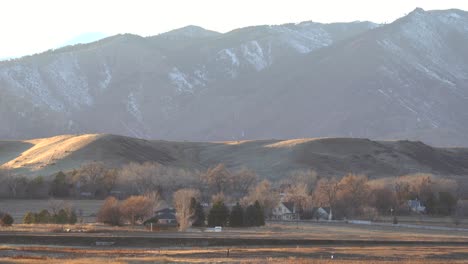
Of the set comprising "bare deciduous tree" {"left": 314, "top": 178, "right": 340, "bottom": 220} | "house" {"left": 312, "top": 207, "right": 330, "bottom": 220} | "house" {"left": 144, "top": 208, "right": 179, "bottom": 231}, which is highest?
"bare deciduous tree" {"left": 314, "top": 178, "right": 340, "bottom": 220}

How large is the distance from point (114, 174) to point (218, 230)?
213ft

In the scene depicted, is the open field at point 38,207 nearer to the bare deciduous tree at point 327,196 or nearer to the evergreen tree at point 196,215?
the evergreen tree at point 196,215

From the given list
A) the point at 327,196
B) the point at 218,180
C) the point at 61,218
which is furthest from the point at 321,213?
the point at 61,218

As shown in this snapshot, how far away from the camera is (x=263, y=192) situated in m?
131

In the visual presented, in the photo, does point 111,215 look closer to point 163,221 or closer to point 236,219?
point 163,221

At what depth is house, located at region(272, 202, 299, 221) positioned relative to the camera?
129 m

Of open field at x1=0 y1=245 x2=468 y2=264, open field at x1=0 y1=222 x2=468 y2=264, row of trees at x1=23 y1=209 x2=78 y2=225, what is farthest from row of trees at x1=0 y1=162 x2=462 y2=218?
open field at x1=0 y1=245 x2=468 y2=264

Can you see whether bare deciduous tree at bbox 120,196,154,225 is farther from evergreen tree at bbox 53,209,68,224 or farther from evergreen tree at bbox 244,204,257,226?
evergreen tree at bbox 244,204,257,226

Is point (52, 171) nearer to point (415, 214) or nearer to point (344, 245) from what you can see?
point (415, 214)

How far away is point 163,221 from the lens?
104438mm

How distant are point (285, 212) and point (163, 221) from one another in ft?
101

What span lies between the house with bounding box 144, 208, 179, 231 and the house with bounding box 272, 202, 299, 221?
22850 mm

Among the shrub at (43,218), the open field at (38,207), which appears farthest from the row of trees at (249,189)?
the shrub at (43,218)

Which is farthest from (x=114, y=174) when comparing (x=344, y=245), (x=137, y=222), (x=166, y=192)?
(x=344, y=245)
